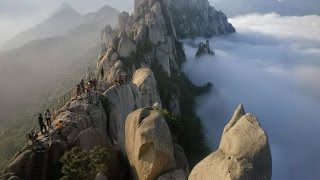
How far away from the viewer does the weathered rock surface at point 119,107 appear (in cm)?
5322

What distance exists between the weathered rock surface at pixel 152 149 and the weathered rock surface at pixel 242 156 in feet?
19.7

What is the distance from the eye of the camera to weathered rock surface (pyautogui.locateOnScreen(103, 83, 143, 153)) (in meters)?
53.2

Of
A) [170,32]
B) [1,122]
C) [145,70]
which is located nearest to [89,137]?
[145,70]

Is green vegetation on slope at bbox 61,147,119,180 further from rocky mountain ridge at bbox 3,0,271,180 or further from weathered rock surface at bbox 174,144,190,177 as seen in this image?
weathered rock surface at bbox 174,144,190,177

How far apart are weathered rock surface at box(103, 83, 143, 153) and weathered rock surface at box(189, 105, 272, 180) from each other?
27047 mm

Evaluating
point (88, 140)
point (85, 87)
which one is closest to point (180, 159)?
point (88, 140)

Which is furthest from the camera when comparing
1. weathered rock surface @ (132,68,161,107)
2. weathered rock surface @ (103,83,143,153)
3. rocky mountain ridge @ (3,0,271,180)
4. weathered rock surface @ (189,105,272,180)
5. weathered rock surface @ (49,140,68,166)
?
weathered rock surface @ (132,68,161,107)

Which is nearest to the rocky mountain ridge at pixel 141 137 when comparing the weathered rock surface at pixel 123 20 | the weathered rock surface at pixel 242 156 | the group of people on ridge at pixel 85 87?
the weathered rock surface at pixel 242 156

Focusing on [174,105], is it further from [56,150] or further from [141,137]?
[141,137]

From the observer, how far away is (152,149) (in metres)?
31.9

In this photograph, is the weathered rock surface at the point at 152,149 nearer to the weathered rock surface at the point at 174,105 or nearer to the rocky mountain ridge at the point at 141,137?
the rocky mountain ridge at the point at 141,137

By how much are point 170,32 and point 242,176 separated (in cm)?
13859

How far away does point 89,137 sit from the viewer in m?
38.9

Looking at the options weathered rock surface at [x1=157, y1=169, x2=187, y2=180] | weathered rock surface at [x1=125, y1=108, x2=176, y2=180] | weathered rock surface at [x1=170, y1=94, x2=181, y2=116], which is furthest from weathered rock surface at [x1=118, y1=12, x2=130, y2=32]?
weathered rock surface at [x1=157, y1=169, x2=187, y2=180]
